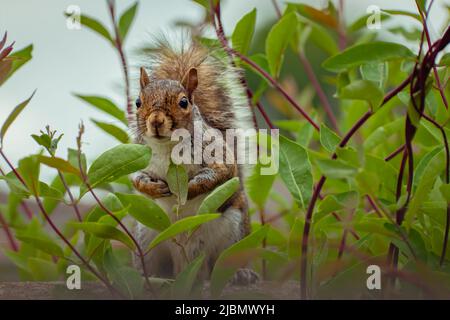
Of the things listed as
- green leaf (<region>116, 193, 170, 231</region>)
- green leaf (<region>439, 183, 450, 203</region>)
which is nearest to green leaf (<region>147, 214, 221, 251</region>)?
green leaf (<region>116, 193, 170, 231</region>)

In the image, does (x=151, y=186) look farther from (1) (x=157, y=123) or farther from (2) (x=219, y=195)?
(2) (x=219, y=195)

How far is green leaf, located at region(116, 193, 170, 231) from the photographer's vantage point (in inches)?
31.3

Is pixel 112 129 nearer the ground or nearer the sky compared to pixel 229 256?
nearer the sky

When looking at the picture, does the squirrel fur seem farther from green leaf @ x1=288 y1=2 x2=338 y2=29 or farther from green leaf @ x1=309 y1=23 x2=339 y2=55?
green leaf @ x1=309 y1=23 x2=339 y2=55

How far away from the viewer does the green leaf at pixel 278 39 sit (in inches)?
37.9

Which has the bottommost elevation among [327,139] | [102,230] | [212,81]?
[102,230]

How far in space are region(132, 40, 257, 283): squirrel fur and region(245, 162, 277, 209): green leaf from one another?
1.6 inches

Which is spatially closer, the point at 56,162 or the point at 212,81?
the point at 56,162

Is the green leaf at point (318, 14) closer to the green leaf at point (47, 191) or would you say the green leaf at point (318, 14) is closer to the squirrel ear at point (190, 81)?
the squirrel ear at point (190, 81)

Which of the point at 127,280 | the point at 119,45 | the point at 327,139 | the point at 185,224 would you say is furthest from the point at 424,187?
the point at 119,45

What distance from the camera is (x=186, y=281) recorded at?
0.78m

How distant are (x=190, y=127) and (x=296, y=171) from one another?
238 mm

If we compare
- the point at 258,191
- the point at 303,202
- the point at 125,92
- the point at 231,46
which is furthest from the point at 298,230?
the point at 125,92
